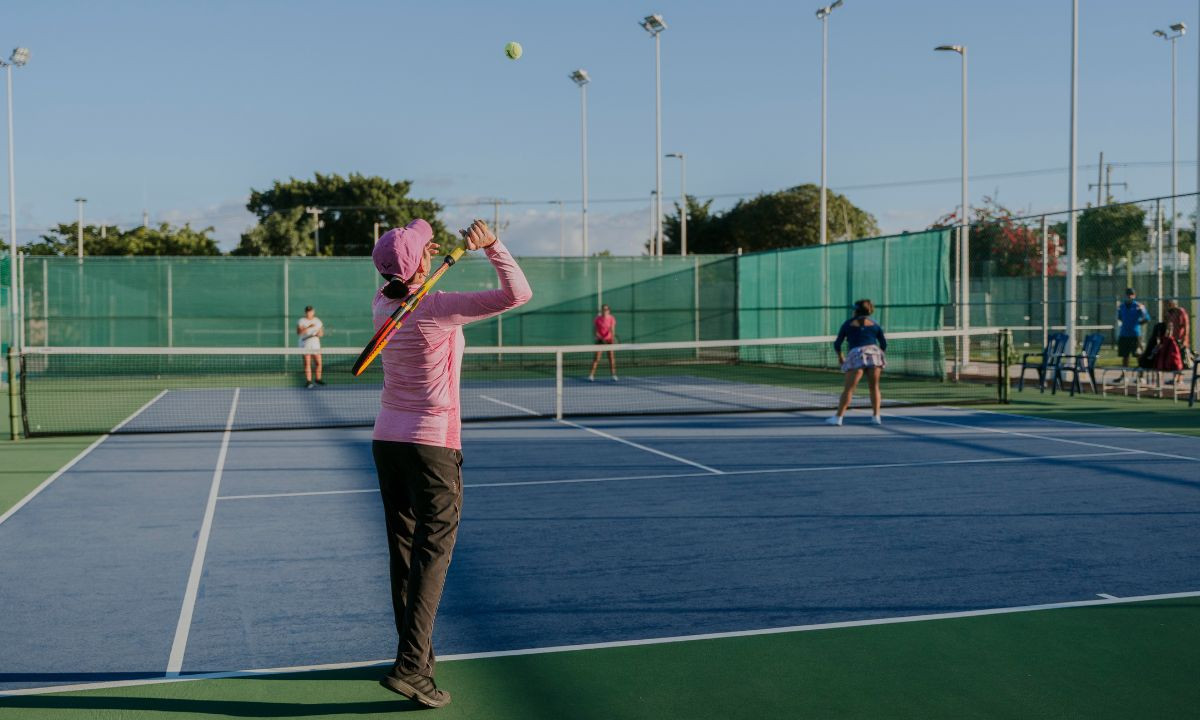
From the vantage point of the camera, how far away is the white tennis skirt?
13.2m

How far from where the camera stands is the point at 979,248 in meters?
24.4

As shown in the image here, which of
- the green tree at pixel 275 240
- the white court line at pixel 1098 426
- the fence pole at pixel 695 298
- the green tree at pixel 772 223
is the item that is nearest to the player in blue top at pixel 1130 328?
the white court line at pixel 1098 426

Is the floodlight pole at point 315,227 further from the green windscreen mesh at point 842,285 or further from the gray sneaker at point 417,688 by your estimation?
the gray sneaker at point 417,688

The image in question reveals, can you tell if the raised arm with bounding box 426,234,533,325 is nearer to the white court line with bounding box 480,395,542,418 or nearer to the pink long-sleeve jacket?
the pink long-sleeve jacket

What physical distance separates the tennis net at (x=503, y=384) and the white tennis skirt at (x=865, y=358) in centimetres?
161

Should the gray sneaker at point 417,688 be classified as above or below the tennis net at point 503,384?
below

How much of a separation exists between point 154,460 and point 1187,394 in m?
14.6

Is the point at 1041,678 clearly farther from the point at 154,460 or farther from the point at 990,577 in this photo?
the point at 154,460

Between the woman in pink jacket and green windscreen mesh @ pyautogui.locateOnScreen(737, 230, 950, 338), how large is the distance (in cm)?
1825

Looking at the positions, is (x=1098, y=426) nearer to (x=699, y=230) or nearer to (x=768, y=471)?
(x=768, y=471)

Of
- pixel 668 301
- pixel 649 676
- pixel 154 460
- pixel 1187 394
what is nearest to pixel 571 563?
pixel 649 676

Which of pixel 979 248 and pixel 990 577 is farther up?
pixel 979 248

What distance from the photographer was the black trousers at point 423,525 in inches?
155

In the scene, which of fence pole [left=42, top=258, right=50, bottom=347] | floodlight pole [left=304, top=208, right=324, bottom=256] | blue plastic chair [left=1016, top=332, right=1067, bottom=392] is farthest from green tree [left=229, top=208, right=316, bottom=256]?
blue plastic chair [left=1016, top=332, right=1067, bottom=392]
